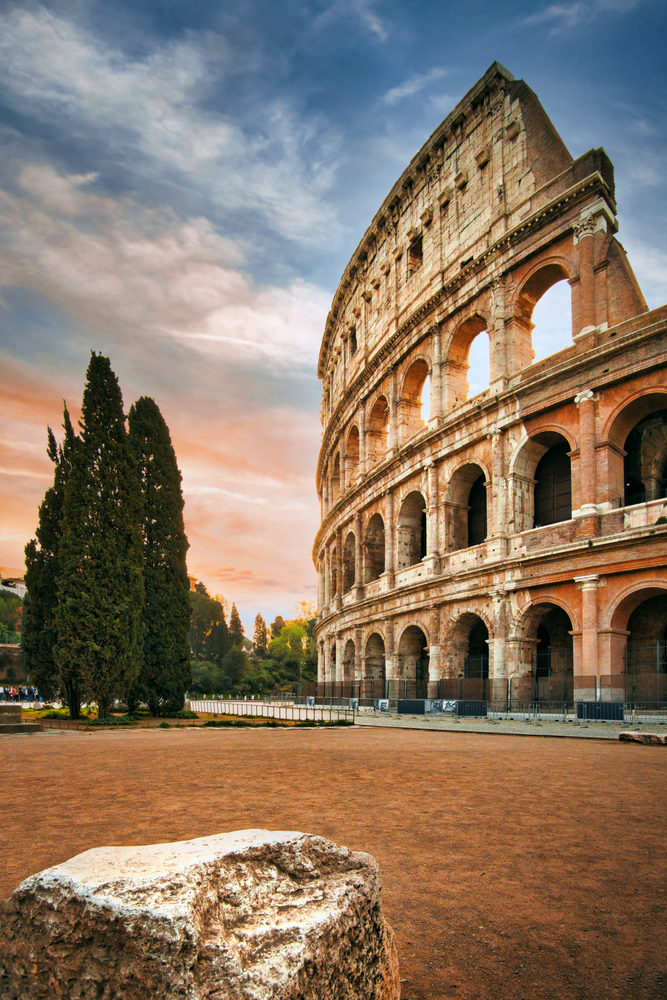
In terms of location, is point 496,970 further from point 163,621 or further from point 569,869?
point 163,621

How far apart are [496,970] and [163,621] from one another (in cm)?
2066

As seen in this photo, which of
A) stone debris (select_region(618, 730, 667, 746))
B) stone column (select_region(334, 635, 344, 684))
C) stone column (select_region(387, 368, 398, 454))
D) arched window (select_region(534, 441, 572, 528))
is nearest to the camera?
stone debris (select_region(618, 730, 667, 746))

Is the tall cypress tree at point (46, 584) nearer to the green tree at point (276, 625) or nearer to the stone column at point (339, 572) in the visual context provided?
the stone column at point (339, 572)

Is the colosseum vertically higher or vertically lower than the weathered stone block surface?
higher

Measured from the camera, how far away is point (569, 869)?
3.79 m

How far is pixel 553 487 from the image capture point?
872 inches

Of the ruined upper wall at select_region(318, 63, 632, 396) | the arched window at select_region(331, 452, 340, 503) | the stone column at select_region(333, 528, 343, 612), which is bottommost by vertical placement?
the stone column at select_region(333, 528, 343, 612)

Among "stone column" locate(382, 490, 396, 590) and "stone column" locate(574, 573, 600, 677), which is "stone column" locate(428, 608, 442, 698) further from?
"stone column" locate(574, 573, 600, 677)

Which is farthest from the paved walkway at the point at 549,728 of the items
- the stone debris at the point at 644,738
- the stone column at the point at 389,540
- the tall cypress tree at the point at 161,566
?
the stone column at the point at 389,540

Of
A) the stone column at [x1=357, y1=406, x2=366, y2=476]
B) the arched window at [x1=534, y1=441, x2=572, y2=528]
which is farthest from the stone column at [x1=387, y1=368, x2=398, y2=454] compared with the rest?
the arched window at [x1=534, y1=441, x2=572, y2=528]

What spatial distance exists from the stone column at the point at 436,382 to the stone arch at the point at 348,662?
12366mm

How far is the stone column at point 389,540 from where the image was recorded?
27.2 m

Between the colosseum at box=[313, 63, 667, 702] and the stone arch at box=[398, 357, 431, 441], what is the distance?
70 mm

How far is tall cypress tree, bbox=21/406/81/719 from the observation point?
67.7ft
